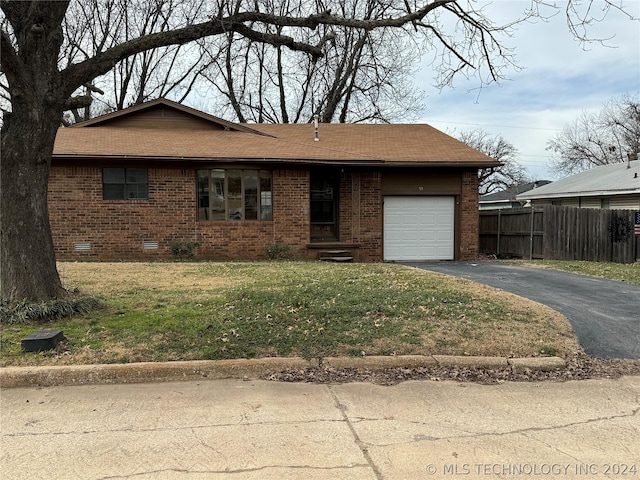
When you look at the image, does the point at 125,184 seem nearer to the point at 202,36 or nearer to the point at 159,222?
the point at 159,222

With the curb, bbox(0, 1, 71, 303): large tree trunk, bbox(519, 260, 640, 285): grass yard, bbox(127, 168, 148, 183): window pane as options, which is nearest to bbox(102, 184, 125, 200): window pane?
bbox(127, 168, 148, 183): window pane

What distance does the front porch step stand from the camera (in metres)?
14.6

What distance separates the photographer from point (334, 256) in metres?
14.8

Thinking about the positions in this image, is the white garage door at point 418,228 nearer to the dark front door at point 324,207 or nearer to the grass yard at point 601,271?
the dark front door at point 324,207

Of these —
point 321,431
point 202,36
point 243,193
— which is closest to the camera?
point 321,431

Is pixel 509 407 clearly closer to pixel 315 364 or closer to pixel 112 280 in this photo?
pixel 315 364

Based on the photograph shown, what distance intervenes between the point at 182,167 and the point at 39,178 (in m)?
7.93

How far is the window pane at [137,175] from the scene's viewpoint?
14.1m

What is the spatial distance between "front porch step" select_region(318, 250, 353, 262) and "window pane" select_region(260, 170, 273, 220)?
1.92m

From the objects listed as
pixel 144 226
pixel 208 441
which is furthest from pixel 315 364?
pixel 144 226

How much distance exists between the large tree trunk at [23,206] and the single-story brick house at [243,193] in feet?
24.5

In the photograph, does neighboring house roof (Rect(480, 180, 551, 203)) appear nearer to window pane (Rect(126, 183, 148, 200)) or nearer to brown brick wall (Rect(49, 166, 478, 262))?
brown brick wall (Rect(49, 166, 478, 262))

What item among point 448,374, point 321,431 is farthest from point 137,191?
point 321,431

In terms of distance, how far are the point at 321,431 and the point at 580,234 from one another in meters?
15.4
